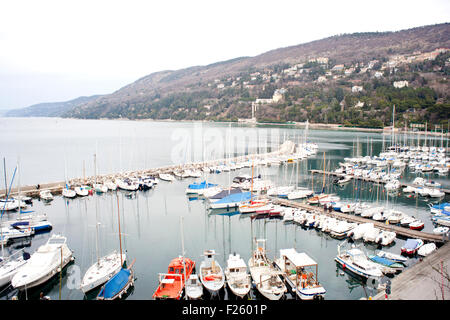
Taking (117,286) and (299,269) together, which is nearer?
(117,286)

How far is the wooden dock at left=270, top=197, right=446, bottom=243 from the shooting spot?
1274 cm

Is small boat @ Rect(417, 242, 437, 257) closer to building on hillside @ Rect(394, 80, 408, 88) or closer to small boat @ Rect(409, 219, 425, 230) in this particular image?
small boat @ Rect(409, 219, 425, 230)

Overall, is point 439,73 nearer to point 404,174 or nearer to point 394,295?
point 404,174

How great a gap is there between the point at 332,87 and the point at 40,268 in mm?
105500

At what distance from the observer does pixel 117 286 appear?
29.0ft

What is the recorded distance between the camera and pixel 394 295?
7676 mm

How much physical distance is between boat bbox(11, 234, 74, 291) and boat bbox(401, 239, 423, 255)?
12.1m

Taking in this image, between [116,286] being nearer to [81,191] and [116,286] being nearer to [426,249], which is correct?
[426,249]

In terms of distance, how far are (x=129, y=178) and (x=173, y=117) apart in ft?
366

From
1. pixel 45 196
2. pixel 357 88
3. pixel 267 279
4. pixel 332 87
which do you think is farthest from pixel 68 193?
pixel 332 87

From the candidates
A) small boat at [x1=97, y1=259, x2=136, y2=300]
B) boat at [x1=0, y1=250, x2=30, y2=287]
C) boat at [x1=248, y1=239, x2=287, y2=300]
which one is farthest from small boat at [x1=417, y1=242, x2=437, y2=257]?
boat at [x1=0, y1=250, x2=30, y2=287]

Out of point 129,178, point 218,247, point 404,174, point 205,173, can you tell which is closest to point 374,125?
point 404,174

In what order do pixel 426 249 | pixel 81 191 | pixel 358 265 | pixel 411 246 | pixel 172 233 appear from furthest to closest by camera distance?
pixel 81 191, pixel 172 233, pixel 411 246, pixel 426 249, pixel 358 265

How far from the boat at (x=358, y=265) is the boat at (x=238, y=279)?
396cm
